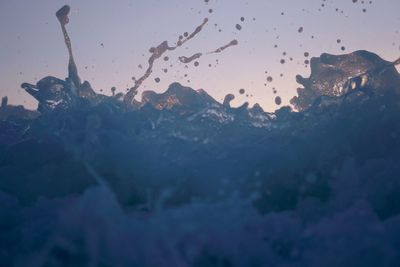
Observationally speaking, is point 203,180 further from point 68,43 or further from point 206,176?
point 68,43

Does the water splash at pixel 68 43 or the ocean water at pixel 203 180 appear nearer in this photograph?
the water splash at pixel 68 43

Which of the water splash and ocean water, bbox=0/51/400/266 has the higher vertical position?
the water splash

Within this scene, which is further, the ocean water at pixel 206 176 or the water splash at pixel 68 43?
the ocean water at pixel 206 176

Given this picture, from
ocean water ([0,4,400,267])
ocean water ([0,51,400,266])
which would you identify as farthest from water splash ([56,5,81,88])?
ocean water ([0,51,400,266])

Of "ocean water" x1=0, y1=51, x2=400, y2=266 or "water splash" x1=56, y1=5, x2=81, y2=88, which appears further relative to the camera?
"ocean water" x1=0, y1=51, x2=400, y2=266

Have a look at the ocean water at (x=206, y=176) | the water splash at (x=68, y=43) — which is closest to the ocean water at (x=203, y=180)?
the ocean water at (x=206, y=176)

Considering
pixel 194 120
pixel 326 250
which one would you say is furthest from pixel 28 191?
pixel 326 250

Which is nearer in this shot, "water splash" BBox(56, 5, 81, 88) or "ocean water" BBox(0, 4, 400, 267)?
"water splash" BBox(56, 5, 81, 88)

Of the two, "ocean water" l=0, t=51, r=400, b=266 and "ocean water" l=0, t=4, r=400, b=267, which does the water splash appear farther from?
"ocean water" l=0, t=51, r=400, b=266

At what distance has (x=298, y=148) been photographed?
45.5ft

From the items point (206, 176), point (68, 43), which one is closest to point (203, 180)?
point (206, 176)

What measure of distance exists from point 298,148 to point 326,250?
11.3 ft

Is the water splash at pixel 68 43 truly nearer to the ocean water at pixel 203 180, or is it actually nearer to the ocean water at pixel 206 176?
the ocean water at pixel 206 176

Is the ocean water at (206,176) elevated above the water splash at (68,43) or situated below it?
below
